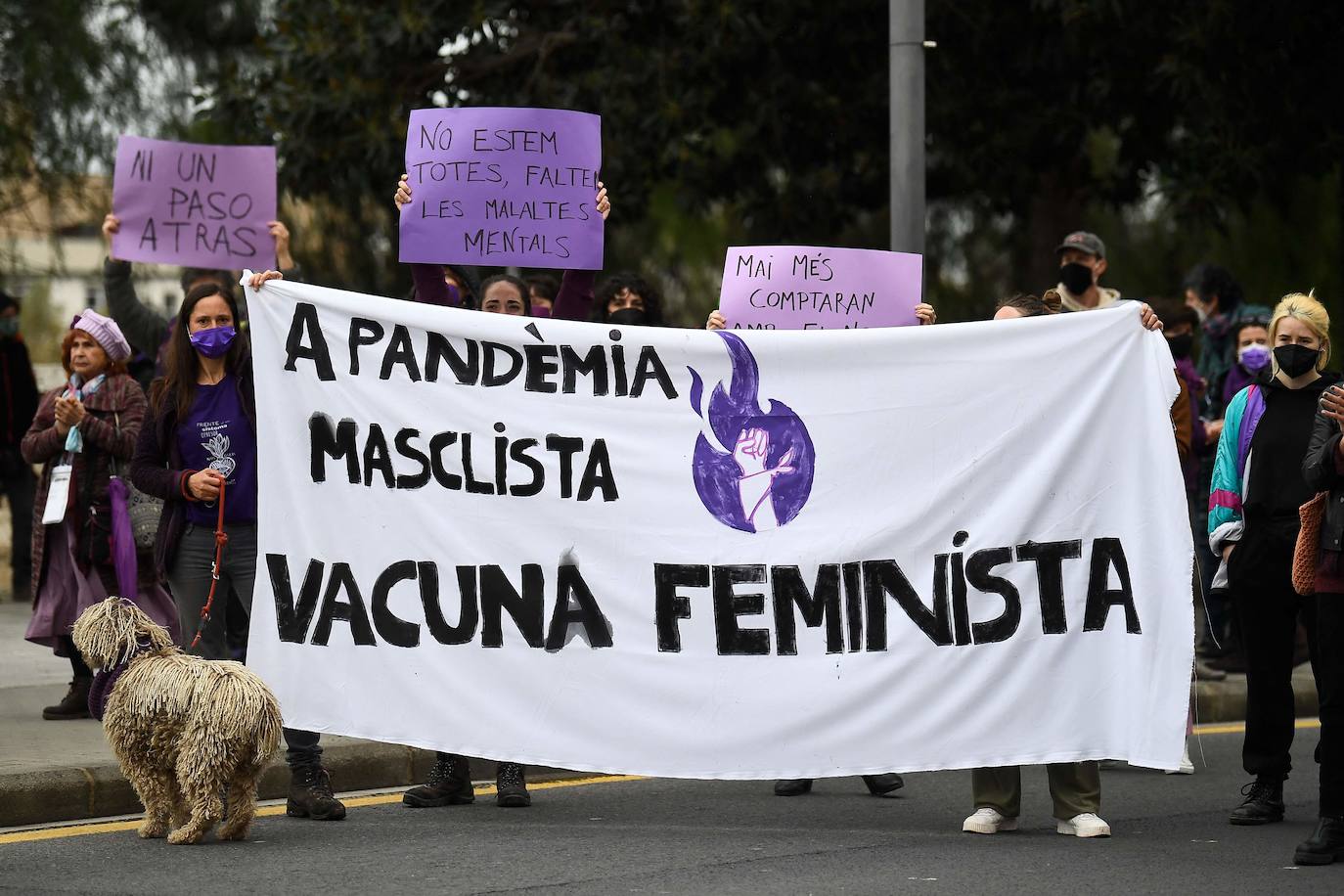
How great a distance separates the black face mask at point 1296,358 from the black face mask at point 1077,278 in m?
2.18

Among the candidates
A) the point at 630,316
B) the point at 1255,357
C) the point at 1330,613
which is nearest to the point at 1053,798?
the point at 1330,613

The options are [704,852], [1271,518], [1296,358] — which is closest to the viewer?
[704,852]

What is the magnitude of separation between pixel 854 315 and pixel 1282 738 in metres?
2.26

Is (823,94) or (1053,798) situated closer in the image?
(1053,798)

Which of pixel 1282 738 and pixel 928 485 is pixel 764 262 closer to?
pixel 928 485

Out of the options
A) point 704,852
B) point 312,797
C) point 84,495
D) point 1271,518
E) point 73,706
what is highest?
point 84,495

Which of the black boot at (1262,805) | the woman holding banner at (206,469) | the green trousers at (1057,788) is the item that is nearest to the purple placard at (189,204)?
the woman holding banner at (206,469)

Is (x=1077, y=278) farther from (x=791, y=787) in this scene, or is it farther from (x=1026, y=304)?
(x=791, y=787)

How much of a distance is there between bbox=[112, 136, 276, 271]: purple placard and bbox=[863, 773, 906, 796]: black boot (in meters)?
3.73

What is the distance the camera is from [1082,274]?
9.28m

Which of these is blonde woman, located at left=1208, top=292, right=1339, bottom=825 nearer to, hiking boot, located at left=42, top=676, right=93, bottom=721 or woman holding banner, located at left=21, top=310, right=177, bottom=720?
woman holding banner, located at left=21, top=310, right=177, bottom=720

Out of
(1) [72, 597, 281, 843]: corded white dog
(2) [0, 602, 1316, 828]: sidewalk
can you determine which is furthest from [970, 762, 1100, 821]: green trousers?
(1) [72, 597, 281, 843]: corded white dog

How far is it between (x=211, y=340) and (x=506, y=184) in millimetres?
1422

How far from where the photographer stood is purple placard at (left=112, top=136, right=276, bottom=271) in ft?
30.3
